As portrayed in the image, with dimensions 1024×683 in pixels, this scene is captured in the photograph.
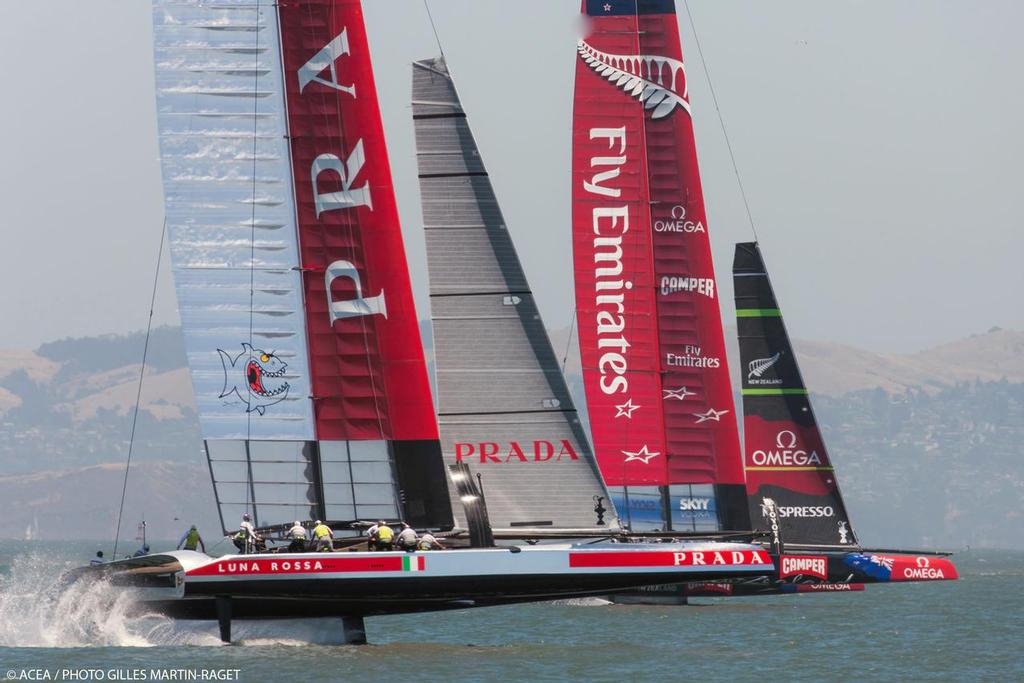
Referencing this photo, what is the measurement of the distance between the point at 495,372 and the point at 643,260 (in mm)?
12821

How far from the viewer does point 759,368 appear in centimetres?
4834

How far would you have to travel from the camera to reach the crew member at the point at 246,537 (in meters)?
28.2

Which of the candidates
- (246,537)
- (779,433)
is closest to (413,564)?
(246,537)

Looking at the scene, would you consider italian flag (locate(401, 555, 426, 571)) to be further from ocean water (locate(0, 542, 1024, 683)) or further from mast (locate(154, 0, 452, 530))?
mast (locate(154, 0, 452, 530))

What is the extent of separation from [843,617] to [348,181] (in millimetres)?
23155

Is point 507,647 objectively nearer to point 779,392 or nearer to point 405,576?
point 405,576

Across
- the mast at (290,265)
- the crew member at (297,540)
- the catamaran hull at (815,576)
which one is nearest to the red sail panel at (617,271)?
the catamaran hull at (815,576)

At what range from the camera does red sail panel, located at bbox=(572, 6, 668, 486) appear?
1626 inches

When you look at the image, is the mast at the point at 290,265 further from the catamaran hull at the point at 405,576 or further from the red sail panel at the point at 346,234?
the catamaran hull at the point at 405,576

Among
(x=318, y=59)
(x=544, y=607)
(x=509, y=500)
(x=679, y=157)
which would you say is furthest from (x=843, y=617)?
(x=318, y=59)

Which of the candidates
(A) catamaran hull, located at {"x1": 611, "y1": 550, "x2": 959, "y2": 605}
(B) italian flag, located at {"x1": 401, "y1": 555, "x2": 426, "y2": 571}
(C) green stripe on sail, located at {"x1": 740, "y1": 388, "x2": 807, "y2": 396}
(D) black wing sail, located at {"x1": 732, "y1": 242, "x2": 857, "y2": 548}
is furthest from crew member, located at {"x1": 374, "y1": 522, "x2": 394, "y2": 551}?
(C) green stripe on sail, located at {"x1": 740, "y1": 388, "x2": 807, "y2": 396}

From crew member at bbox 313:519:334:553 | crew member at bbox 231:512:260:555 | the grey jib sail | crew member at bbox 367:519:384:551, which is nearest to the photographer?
crew member at bbox 313:519:334:553

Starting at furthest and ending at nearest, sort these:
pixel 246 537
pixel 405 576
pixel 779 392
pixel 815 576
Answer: pixel 779 392
pixel 815 576
pixel 246 537
pixel 405 576

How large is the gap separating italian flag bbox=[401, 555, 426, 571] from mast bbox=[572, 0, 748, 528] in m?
14.2
